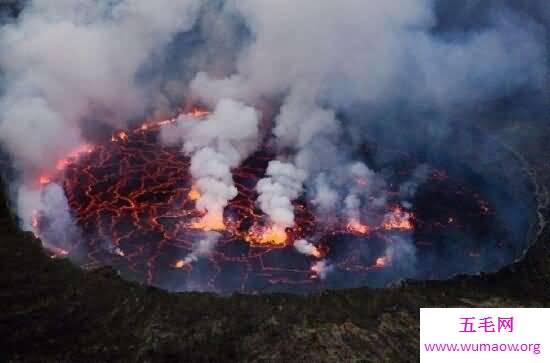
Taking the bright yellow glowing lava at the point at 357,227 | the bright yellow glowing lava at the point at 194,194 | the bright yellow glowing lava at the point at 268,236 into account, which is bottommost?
the bright yellow glowing lava at the point at 268,236

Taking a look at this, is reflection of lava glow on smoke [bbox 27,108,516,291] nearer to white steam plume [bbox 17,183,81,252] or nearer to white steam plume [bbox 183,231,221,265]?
white steam plume [bbox 183,231,221,265]

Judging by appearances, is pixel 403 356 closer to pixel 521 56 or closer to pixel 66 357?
pixel 66 357

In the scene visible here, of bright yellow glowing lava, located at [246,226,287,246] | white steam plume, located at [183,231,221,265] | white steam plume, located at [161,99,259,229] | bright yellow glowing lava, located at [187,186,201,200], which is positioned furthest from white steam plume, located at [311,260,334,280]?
bright yellow glowing lava, located at [187,186,201,200]

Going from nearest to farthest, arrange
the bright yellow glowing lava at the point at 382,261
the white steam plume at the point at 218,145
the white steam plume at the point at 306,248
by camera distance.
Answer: the bright yellow glowing lava at the point at 382,261 < the white steam plume at the point at 306,248 < the white steam plume at the point at 218,145

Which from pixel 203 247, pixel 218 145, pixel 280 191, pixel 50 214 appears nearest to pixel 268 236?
pixel 203 247

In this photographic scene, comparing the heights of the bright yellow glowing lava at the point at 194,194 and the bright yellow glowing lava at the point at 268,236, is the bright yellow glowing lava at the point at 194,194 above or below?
above

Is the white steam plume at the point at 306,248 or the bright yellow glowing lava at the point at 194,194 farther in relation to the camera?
the bright yellow glowing lava at the point at 194,194

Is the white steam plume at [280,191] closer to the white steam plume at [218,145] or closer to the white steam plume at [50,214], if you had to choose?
the white steam plume at [218,145]

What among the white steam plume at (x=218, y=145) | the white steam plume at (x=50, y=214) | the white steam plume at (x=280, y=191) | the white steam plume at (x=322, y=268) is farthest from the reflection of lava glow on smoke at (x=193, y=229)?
the white steam plume at (x=218, y=145)

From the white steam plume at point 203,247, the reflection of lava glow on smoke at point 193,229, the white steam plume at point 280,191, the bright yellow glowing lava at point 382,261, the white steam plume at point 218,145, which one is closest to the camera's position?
the reflection of lava glow on smoke at point 193,229
